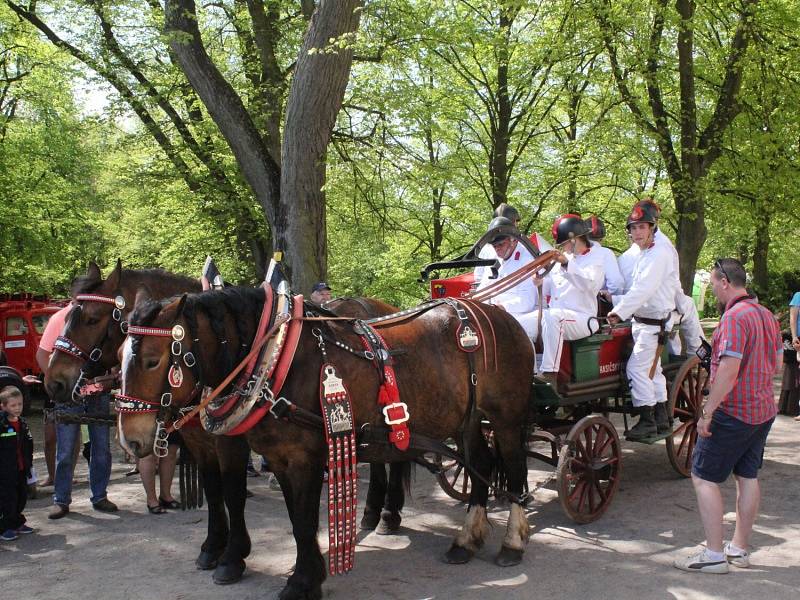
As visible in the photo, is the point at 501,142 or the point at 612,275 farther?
the point at 501,142

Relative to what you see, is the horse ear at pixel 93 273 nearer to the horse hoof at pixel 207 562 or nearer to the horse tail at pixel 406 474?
the horse hoof at pixel 207 562

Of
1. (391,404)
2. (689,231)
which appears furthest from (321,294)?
(689,231)

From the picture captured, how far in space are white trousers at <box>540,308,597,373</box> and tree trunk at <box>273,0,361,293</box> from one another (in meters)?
3.77

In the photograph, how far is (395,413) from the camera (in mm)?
4508

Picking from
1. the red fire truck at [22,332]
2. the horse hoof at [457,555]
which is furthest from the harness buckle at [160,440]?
the red fire truck at [22,332]

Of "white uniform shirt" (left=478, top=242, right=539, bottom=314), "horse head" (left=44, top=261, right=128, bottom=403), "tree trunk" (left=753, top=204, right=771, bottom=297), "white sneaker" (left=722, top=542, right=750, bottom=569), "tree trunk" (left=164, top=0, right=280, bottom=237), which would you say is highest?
"tree trunk" (left=164, top=0, right=280, bottom=237)

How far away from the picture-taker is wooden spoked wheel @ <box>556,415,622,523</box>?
5680 mm

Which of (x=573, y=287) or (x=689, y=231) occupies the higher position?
(x=689, y=231)

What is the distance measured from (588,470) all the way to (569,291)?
57.4 inches

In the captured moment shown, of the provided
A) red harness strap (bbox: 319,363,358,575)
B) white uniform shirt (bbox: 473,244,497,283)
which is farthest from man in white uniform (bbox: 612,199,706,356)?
red harness strap (bbox: 319,363,358,575)

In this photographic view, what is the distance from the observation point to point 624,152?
634 inches

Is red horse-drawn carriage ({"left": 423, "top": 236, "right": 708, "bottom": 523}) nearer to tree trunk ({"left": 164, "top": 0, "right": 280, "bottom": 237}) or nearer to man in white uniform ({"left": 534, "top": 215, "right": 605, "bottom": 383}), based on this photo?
man in white uniform ({"left": 534, "top": 215, "right": 605, "bottom": 383})

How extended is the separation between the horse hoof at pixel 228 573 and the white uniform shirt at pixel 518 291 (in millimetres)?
2957

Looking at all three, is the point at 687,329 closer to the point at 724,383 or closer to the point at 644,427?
the point at 644,427
